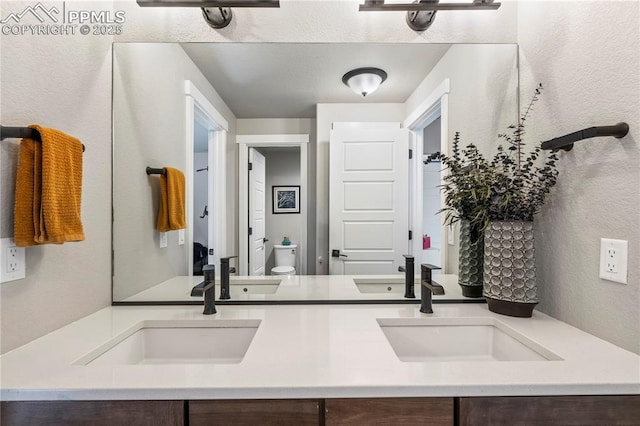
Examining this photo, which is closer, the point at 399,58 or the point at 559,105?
the point at 559,105

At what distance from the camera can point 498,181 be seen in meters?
1.12

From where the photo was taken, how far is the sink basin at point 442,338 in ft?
3.50

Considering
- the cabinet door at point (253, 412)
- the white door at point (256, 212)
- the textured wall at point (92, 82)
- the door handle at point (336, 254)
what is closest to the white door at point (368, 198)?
the door handle at point (336, 254)

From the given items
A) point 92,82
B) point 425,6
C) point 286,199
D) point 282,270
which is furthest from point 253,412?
point 425,6

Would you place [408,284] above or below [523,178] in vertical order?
below

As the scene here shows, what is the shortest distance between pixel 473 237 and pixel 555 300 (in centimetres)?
35

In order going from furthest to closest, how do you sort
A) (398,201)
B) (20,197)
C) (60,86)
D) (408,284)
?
1. (398,201)
2. (408,284)
3. (60,86)
4. (20,197)

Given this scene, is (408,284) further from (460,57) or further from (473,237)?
(460,57)

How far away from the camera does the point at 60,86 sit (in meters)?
0.98

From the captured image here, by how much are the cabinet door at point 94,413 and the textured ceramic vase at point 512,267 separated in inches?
41.8

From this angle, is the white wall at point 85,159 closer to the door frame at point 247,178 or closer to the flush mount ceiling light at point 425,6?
the door frame at point 247,178

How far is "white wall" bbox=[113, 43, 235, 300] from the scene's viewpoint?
1.28 meters

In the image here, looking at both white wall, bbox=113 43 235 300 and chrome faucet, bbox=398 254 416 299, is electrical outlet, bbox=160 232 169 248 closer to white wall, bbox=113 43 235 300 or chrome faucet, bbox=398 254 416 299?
white wall, bbox=113 43 235 300

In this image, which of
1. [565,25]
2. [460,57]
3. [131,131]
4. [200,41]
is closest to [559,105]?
[565,25]
